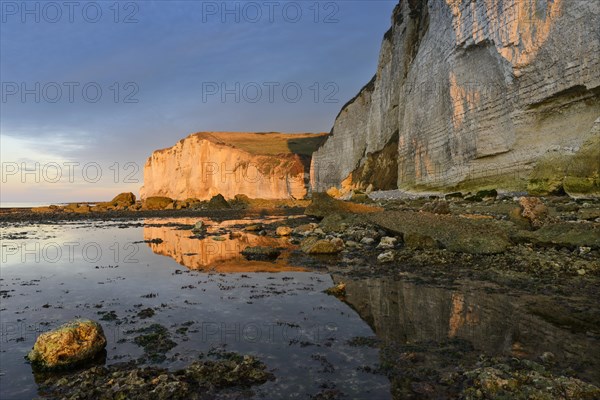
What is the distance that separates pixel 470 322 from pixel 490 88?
1719 cm

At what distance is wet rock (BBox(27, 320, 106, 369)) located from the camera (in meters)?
3.18

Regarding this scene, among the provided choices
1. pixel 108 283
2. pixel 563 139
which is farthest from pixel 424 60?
pixel 108 283

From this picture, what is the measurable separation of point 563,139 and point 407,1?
21912mm

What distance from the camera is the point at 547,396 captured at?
8.06 feet

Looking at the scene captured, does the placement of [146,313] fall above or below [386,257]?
below

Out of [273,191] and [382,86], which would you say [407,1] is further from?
[273,191]

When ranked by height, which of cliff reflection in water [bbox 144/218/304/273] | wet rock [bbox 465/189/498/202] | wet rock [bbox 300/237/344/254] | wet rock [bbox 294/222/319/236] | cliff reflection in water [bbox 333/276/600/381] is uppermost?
wet rock [bbox 465/189/498/202]

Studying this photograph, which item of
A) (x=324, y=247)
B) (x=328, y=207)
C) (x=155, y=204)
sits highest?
(x=155, y=204)

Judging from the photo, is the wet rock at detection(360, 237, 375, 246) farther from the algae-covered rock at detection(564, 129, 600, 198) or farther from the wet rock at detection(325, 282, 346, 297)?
the algae-covered rock at detection(564, 129, 600, 198)

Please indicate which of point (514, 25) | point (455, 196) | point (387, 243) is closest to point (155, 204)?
point (455, 196)

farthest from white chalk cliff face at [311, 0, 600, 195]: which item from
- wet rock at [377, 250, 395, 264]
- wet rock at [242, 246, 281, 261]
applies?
wet rock at [242, 246, 281, 261]

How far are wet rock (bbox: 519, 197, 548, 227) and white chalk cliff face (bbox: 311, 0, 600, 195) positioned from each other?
5.02 m

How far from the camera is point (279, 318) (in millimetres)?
4387

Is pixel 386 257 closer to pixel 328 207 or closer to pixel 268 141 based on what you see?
pixel 328 207
